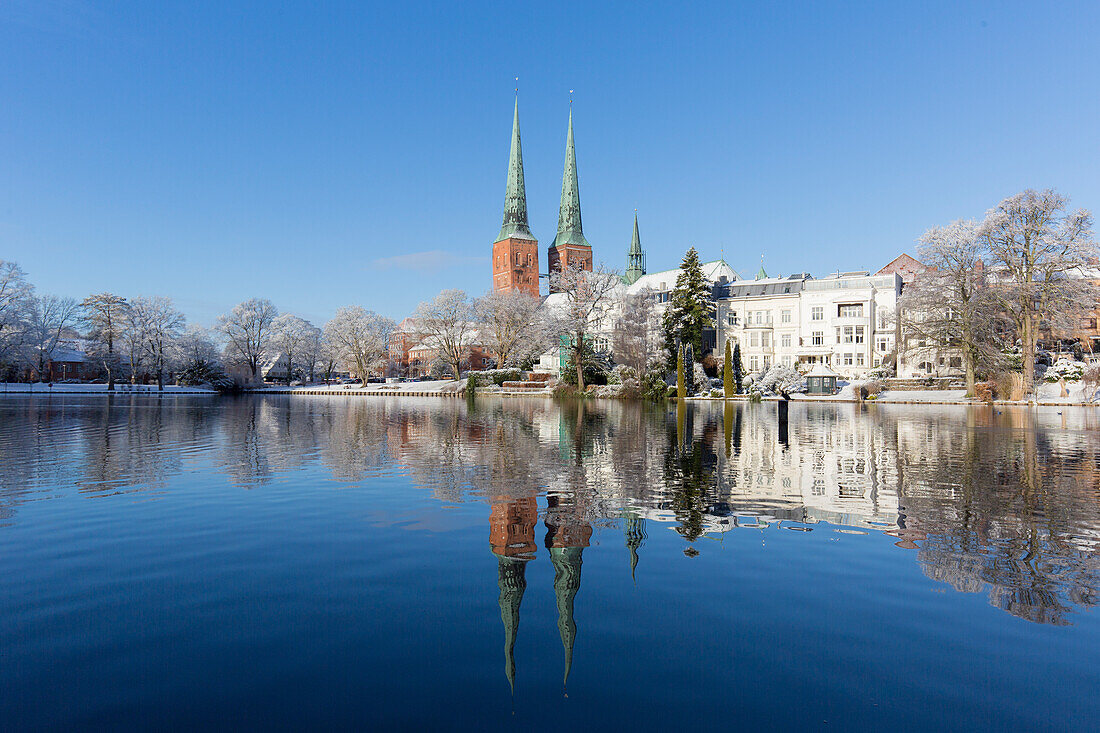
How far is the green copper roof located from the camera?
109 m

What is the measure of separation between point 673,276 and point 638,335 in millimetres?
29321

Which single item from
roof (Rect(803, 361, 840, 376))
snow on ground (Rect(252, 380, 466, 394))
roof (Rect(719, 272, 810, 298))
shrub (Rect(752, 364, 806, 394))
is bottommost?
snow on ground (Rect(252, 380, 466, 394))

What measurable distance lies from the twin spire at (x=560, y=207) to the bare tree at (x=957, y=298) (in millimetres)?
66088

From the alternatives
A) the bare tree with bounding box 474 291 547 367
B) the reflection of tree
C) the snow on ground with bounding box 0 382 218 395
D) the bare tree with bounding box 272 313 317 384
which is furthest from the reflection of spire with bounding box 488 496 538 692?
the bare tree with bounding box 272 313 317 384

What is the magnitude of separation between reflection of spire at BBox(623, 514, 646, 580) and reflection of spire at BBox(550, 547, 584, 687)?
1.93ft

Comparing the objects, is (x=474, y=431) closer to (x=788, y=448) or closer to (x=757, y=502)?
(x=788, y=448)

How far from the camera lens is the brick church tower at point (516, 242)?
347 ft

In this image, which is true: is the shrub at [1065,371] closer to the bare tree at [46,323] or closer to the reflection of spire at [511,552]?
the reflection of spire at [511,552]

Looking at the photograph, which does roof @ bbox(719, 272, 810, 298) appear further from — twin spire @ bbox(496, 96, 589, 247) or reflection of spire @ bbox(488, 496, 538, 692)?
reflection of spire @ bbox(488, 496, 538, 692)

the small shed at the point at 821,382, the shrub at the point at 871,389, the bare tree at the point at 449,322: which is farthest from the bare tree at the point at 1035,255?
the bare tree at the point at 449,322

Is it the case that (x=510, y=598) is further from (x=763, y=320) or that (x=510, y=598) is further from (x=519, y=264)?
(x=519, y=264)

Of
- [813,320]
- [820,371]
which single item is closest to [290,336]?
[813,320]

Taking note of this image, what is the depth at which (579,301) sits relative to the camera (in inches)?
2370

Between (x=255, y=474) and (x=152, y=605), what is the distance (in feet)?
26.5
